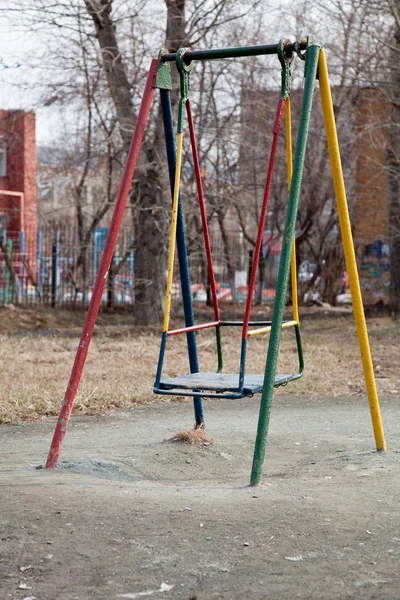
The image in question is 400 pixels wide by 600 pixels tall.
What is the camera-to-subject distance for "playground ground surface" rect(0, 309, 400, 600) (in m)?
3.07

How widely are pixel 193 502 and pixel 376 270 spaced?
17869 mm

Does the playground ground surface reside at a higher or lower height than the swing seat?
lower

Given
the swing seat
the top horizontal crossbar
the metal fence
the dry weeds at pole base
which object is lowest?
the dry weeds at pole base

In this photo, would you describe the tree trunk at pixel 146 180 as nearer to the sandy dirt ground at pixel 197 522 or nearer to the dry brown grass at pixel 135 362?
the dry brown grass at pixel 135 362

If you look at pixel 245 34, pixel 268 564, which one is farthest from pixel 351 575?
pixel 245 34

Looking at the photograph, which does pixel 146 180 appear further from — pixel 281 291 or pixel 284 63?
pixel 281 291

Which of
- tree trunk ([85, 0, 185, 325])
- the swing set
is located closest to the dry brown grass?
tree trunk ([85, 0, 185, 325])

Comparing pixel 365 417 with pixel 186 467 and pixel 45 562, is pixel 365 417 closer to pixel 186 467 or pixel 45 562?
pixel 186 467

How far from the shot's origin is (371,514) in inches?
151

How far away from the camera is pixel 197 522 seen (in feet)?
12.0

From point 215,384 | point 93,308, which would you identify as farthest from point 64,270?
point 215,384

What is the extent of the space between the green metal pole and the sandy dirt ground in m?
0.21

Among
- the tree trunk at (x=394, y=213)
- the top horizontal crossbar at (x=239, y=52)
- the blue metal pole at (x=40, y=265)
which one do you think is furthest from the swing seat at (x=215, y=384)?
the blue metal pole at (x=40, y=265)

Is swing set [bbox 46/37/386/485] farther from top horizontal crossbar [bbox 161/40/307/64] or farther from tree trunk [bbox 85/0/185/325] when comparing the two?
tree trunk [bbox 85/0/185/325]
